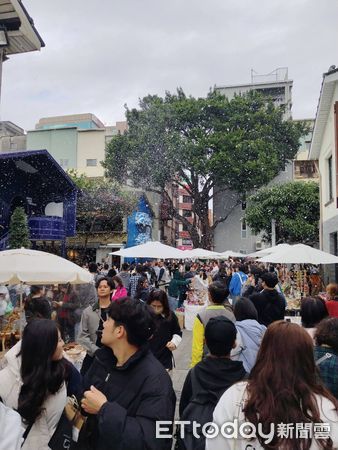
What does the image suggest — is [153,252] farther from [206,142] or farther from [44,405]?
[206,142]

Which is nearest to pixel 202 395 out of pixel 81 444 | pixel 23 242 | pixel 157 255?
pixel 81 444

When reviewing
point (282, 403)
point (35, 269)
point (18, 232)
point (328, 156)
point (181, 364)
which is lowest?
point (181, 364)

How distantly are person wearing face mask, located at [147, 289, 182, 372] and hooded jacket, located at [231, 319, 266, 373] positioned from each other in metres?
0.75

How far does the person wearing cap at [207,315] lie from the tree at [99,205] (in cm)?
2391

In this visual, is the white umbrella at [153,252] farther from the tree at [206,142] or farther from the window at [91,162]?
the window at [91,162]

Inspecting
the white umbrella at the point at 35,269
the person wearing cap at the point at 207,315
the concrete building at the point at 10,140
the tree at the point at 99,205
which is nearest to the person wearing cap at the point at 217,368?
the person wearing cap at the point at 207,315

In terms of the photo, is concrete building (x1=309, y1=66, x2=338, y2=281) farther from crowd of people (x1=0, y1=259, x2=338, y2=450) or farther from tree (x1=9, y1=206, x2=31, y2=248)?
tree (x1=9, y1=206, x2=31, y2=248)

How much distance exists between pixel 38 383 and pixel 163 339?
81.2 inches

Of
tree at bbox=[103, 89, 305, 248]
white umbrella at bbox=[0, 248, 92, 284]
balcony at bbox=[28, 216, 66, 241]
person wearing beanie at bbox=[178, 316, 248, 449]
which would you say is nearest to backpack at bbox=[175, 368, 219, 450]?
person wearing beanie at bbox=[178, 316, 248, 449]

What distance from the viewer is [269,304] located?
580cm

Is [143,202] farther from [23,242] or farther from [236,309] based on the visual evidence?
[236,309]

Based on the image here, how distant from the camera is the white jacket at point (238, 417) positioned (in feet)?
5.86

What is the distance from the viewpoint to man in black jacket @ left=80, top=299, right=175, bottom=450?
1930 millimetres

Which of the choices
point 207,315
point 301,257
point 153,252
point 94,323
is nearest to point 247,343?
point 207,315
